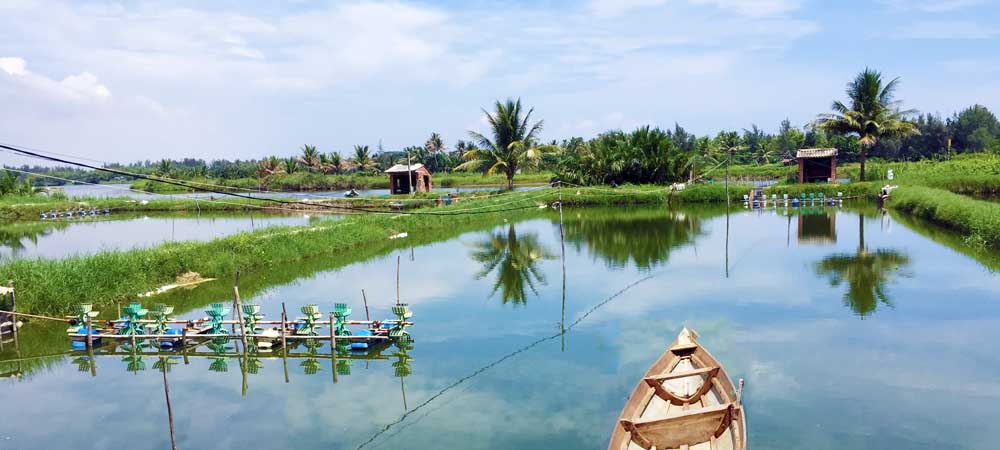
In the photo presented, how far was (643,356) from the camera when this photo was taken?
1158 centimetres

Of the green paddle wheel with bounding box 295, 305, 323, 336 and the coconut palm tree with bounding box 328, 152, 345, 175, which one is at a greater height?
the coconut palm tree with bounding box 328, 152, 345, 175

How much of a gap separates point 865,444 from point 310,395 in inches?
294

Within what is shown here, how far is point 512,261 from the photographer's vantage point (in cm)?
2186

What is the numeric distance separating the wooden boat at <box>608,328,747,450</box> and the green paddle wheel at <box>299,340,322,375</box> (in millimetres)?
5758

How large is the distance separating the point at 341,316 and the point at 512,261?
10.0m

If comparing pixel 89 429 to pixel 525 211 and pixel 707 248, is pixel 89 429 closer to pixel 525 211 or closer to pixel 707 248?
pixel 707 248

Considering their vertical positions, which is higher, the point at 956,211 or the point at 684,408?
the point at 956,211

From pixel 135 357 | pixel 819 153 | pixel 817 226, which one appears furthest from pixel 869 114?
pixel 135 357

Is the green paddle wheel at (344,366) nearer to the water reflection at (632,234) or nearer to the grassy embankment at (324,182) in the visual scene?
the water reflection at (632,234)

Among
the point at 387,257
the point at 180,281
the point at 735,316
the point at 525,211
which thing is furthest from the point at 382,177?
the point at 735,316

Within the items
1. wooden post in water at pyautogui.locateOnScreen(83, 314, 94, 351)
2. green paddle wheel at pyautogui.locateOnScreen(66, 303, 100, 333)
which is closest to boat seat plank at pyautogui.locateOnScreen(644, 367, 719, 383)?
wooden post in water at pyautogui.locateOnScreen(83, 314, 94, 351)

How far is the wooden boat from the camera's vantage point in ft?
22.2

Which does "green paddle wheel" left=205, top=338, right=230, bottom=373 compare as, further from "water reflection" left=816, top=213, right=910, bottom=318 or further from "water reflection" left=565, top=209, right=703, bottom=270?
"water reflection" left=816, top=213, right=910, bottom=318

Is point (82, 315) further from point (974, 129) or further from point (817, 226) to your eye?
point (974, 129)
